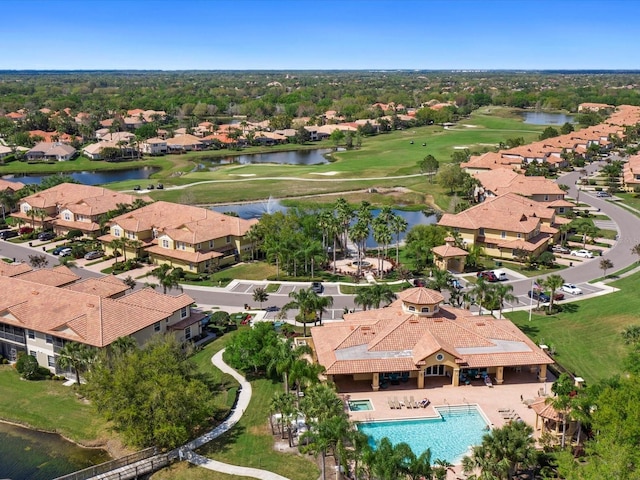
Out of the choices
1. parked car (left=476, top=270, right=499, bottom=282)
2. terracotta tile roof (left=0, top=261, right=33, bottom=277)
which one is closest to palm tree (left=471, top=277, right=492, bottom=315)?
parked car (left=476, top=270, right=499, bottom=282)

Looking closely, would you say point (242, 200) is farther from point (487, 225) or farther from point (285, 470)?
point (285, 470)

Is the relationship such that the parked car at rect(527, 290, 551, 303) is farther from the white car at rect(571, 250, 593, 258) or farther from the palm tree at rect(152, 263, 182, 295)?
the palm tree at rect(152, 263, 182, 295)

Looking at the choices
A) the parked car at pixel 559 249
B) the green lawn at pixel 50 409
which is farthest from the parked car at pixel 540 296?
the green lawn at pixel 50 409

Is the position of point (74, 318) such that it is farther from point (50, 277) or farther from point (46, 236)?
point (46, 236)

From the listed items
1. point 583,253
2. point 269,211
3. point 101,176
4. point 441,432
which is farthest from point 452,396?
point 101,176

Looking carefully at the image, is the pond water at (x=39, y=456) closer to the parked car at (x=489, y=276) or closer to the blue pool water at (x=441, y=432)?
the blue pool water at (x=441, y=432)
